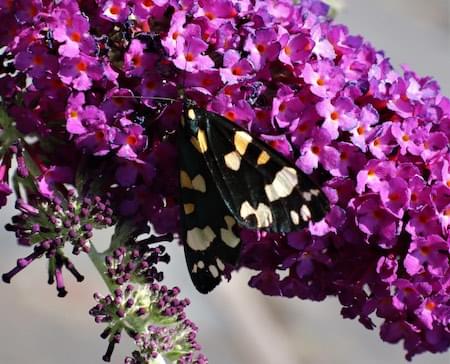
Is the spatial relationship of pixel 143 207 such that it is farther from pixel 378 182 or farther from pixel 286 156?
pixel 378 182

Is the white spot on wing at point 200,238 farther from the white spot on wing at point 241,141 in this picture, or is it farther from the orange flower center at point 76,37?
the orange flower center at point 76,37

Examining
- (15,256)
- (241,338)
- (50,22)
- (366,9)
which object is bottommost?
(50,22)

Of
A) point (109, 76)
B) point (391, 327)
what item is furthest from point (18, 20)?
point (391, 327)

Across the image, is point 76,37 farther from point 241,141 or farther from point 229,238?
point 229,238

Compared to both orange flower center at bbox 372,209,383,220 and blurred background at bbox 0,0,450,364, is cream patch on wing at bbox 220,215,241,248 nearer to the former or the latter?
orange flower center at bbox 372,209,383,220

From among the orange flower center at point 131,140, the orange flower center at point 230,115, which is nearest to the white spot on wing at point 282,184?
the orange flower center at point 230,115

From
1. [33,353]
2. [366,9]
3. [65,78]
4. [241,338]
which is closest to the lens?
[65,78]
